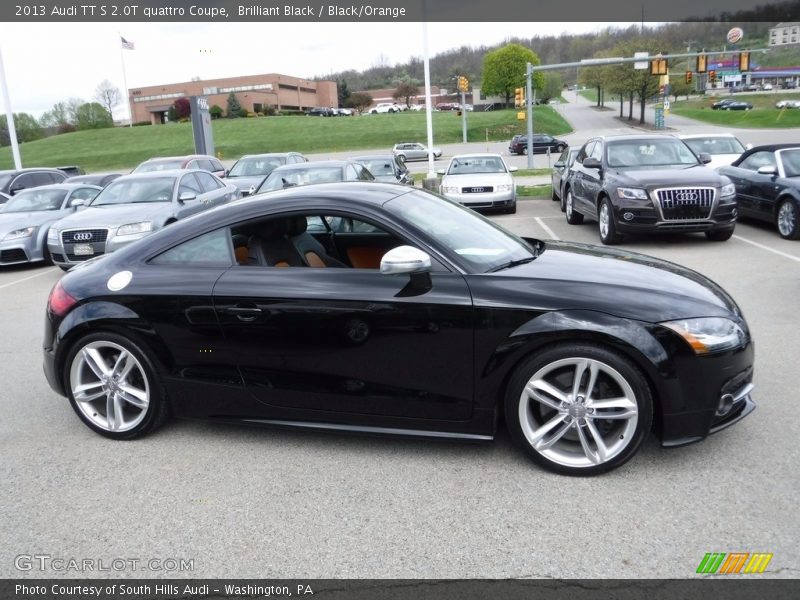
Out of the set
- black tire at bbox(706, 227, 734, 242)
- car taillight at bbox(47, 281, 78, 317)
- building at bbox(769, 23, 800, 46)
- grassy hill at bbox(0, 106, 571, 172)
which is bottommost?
black tire at bbox(706, 227, 734, 242)

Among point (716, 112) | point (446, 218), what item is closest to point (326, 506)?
point (446, 218)

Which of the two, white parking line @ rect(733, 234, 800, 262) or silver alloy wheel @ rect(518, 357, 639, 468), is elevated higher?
silver alloy wheel @ rect(518, 357, 639, 468)

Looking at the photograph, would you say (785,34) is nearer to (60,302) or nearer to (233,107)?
(233,107)

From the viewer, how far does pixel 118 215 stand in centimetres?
1087

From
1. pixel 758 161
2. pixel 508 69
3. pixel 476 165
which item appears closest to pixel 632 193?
pixel 758 161

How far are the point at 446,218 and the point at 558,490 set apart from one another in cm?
184

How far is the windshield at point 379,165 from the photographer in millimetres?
Answer: 17609

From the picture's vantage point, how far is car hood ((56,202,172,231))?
1066cm

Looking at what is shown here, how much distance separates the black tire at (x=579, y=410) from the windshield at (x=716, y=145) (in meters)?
14.9

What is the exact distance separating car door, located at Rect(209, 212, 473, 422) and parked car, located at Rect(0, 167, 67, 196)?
17.9 meters

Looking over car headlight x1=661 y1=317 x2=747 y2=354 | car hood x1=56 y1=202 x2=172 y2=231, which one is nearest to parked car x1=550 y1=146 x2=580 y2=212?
car hood x1=56 y1=202 x2=172 y2=231

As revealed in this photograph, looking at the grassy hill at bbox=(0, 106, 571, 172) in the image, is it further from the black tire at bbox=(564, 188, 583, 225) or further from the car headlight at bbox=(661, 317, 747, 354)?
the car headlight at bbox=(661, 317, 747, 354)

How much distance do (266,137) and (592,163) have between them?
208 ft

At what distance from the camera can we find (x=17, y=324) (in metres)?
7.91
